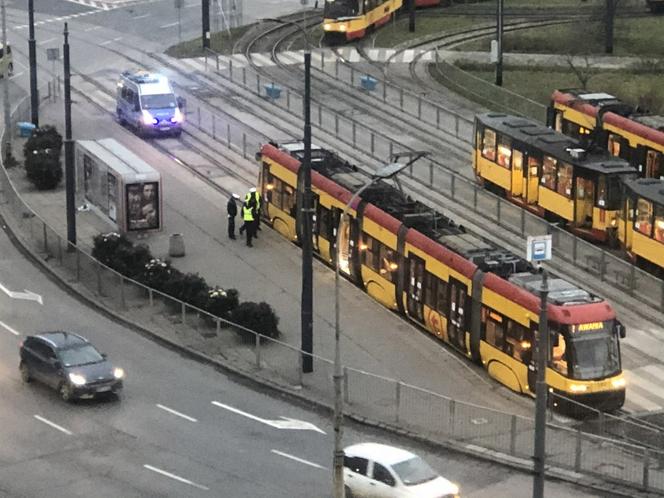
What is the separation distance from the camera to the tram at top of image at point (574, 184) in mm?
55188

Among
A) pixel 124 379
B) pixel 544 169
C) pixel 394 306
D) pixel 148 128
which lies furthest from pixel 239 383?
pixel 148 128

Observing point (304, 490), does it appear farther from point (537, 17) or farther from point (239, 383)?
point (537, 17)

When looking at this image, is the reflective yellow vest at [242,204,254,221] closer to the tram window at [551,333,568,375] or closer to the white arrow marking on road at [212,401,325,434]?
the white arrow marking on road at [212,401,325,434]

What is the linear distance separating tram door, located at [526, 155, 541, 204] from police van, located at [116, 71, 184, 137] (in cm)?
1665

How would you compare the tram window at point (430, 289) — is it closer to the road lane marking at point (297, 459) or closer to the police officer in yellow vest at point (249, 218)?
the road lane marking at point (297, 459)

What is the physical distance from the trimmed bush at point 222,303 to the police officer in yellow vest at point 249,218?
28.5 ft

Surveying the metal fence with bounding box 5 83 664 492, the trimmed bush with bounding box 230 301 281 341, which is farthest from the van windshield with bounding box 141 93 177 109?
the trimmed bush with bounding box 230 301 281 341

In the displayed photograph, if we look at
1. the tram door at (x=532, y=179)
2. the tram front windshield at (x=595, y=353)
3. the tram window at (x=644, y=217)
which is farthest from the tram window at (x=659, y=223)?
the tram front windshield at (x=595, y=353)

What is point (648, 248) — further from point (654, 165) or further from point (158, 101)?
point (158, 101)

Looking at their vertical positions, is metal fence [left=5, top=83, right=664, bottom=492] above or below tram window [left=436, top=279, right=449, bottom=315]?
below

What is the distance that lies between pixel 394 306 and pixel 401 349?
10.0 ft

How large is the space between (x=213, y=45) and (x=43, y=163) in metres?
26.0

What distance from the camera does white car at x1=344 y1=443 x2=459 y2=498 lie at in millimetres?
35188

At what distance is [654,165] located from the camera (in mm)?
62875
